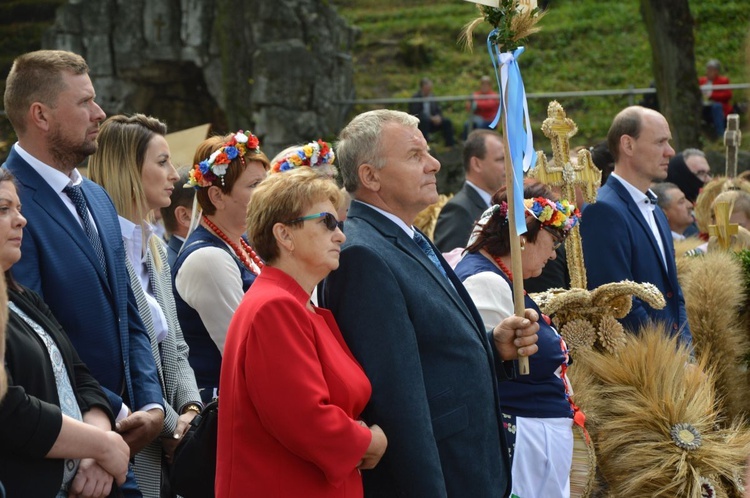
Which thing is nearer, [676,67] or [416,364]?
[416,364]

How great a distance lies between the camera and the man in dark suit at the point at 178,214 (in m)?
5.64

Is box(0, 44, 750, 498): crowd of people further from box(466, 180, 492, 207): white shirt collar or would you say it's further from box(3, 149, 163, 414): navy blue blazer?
box(466, 180, 492, 207): white shirt collar

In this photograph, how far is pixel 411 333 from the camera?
3.52 metres

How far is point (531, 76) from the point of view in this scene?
24516 millimetres

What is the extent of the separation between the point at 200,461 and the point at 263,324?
0.65 metres

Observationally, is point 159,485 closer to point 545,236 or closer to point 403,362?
point 403,362

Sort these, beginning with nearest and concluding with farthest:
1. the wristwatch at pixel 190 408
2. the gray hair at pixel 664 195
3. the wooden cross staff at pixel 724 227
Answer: the wristwatch at pixel 190 408
the wooden cross staff at pixel 724 227
the gray hair at pixel 664 195

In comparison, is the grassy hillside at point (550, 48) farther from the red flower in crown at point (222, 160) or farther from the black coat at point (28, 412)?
the black coat at point (28, 412)

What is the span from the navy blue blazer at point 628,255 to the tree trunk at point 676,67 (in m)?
10.6

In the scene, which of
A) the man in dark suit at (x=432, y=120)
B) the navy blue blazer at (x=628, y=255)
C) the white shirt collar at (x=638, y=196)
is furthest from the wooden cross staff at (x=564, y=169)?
the man in dark suit at (x=432, y=120)

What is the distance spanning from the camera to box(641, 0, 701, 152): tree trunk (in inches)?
644

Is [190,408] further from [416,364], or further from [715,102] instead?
[715,102]

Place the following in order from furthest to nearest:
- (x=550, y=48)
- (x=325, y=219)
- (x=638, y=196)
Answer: (x=550, y=48), (x=638, y=196), (x=325, y=219)

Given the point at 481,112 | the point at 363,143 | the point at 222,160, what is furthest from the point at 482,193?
the point at 481,112
